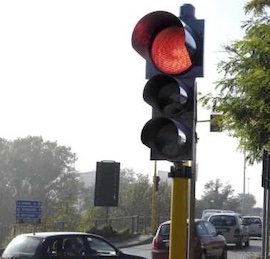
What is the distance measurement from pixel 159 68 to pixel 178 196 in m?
1.09

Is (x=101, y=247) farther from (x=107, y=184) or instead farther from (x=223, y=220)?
(x=107, y=184)

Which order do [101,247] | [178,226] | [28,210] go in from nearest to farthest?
[178,226] < [101,247] < [28,210]

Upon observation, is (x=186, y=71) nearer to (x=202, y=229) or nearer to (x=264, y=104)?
(x=264, y=104)

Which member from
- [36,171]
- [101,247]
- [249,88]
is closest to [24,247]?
[101,247]

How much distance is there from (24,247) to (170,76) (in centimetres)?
850

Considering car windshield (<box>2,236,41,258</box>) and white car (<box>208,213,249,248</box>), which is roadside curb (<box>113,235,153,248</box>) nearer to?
white car (<box>208,213,249,248</box>)

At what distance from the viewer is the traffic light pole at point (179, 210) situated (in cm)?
539

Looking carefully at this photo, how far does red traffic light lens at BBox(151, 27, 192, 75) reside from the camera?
5508mm

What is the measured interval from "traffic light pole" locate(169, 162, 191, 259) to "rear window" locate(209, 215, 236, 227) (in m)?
24.4

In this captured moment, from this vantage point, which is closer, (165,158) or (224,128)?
(165,158)

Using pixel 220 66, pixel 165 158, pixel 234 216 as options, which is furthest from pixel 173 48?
pixel 234 216

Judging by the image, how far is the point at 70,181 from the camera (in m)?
89.5

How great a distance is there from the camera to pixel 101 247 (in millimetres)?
14086

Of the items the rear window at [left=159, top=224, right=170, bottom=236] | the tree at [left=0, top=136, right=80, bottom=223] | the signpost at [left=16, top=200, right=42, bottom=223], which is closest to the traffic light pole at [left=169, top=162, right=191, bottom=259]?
the rear window at [left=159, top=224, right=170, bottom=236]
